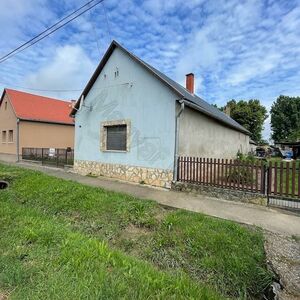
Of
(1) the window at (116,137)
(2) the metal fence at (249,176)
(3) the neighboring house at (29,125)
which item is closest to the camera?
(2) the metal fence at (249,176)

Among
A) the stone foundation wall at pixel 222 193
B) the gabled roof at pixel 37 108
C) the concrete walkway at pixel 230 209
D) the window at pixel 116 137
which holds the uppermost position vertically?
the gabled roof at pixel 37 108

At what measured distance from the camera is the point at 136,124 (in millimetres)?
11492

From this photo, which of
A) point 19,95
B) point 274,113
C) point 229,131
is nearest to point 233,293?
point 229,131

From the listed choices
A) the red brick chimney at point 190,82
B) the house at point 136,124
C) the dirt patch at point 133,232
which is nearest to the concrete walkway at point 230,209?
the house at point 136,124

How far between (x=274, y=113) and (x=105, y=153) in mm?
61580

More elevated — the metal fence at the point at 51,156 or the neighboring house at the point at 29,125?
the neighboring house at the point at 29,125

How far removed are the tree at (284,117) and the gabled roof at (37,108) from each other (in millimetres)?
51651

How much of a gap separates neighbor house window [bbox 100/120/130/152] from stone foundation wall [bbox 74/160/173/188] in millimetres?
871

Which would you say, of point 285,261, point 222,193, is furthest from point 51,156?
point 285,261

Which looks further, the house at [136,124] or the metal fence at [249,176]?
the house at [136,124]

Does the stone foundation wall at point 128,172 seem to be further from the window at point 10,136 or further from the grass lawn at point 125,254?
the window at point 10,136

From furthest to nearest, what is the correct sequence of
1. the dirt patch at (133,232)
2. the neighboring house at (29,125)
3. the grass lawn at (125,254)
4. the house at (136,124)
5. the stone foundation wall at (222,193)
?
the neighboring house at (29,125) < the house at (136,124) < the stone foundation wall at (222,193) < the dirt patch at (133,232) < the grass lawn at (125,254)

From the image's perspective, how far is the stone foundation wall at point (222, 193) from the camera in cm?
769

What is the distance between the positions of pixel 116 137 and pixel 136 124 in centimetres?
166
